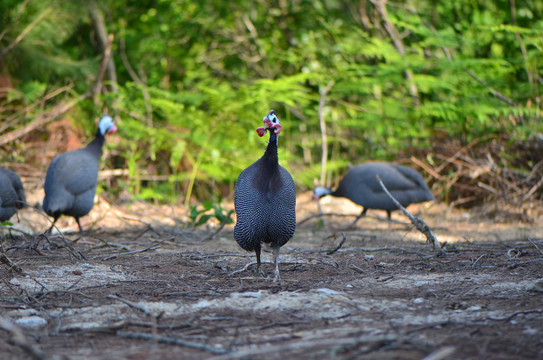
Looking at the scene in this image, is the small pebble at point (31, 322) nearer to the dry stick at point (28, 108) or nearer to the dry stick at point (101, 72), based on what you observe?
the dry stick at point (28, 108)

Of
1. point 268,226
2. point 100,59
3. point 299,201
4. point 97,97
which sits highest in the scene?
point 100,59

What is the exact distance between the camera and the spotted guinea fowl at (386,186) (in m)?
7.37

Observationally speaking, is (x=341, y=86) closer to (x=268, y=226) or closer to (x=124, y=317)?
(x=268, y=226)

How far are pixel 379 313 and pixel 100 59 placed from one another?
27.7ft

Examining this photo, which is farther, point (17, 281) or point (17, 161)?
point (17, 161)

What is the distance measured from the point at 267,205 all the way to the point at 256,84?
574 centimetres

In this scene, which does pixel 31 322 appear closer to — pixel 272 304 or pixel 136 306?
pixel 136 306

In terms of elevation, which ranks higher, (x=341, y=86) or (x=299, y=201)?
(x=341, y=86)

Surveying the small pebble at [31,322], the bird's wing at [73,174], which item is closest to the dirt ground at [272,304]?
the small pebble at [31,322]

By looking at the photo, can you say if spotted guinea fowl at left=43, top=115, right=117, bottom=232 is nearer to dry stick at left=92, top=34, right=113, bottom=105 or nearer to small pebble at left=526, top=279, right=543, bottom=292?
dry stick at left=92, top=34, right=113, bottom=105

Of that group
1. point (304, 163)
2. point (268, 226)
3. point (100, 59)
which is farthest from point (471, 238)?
point (100, 59)

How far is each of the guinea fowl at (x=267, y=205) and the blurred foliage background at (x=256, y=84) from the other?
3383 millimetres

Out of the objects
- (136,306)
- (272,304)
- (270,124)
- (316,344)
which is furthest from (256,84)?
→ (316,344)

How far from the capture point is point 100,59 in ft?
33.3
